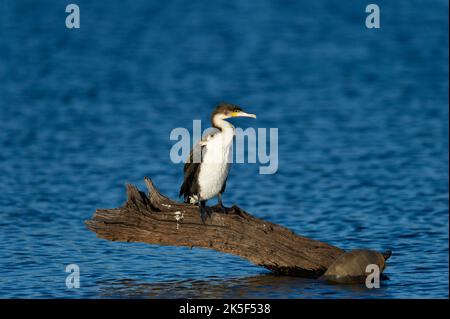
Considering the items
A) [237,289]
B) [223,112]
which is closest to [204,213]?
[237,289]

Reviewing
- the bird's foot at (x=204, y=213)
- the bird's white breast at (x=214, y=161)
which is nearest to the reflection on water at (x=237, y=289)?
the bird's foot at (x=204, y=213)

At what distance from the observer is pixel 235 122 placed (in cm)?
2566

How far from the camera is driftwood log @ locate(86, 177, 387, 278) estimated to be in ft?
40.6

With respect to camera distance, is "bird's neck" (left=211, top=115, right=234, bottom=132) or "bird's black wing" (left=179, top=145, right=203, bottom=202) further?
"bird's black wing" (left=179, top=145, right=203, bottom=202)

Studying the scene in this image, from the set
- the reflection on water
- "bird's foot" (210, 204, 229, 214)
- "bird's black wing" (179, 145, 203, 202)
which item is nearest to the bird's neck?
"bird's black wing" (179, 145, 203, 202)

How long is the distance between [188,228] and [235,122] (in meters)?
13.4

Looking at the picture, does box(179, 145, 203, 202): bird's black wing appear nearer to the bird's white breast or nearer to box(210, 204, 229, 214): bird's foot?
the bird's white breast

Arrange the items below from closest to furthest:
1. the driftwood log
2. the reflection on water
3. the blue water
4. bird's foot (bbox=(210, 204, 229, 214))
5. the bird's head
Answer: the reflection on water → the driftwood log → bird's foot (bbox=(210, 204, 229, 214)) → the bird's head → the blue water

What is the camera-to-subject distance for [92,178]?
67.4 ft

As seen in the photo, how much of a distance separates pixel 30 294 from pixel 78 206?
5.72 meters

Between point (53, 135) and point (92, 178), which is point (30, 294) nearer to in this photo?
point (92, 178)

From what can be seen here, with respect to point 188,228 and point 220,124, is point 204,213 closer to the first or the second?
point 188,228

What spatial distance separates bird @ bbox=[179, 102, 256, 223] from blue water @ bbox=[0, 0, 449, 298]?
119 centimetres

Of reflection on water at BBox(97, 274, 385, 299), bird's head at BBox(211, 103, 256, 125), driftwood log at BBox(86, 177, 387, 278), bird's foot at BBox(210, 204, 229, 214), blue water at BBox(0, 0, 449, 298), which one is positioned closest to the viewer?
reflection on water at BBox(97, 274, 385, 299)
